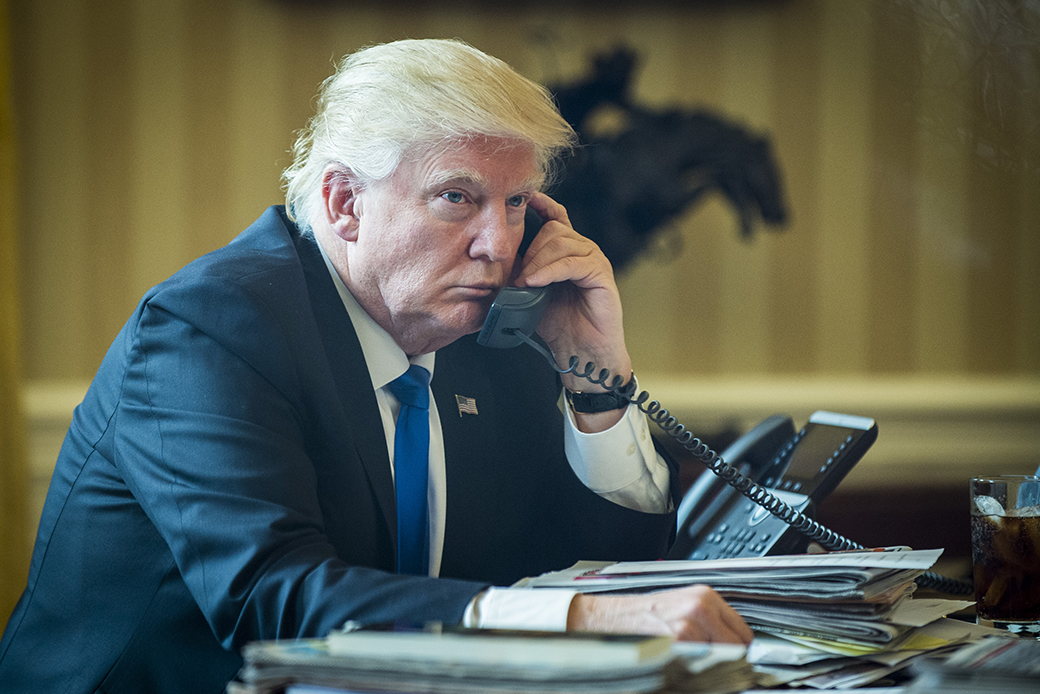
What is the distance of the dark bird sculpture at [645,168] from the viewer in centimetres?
248

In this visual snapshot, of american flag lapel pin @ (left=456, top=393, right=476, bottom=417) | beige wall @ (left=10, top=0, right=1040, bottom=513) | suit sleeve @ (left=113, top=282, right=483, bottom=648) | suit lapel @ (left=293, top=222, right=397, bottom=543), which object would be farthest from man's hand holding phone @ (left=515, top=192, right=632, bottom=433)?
beige wall @ (left=10, top=0, right=1040, bottom=513)

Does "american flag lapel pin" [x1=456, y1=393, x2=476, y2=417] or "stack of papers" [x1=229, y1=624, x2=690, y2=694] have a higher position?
"american flag lapel pin" [x1=456, y1=393, x2=476, y2=417]

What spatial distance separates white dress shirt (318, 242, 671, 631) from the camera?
1.15 m

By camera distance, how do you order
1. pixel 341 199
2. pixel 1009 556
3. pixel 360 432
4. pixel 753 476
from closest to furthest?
pixel 1009 556 < pixel 360 432 < pixel 341 199 < pixel 753 476

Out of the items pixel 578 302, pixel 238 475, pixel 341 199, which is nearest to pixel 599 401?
pixel 578 302

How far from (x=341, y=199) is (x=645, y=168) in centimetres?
152

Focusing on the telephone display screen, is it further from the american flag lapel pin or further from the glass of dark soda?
the american flag lapel pin

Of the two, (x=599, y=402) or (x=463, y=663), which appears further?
(x=599, y=402)

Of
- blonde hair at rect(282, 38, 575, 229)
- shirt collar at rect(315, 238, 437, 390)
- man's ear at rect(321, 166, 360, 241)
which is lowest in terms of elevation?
shirt collar at rect(315, 238, 437, 390)

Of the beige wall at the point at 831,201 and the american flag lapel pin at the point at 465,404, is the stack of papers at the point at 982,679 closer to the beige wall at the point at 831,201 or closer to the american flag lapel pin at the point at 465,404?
the american flag lapel pin at the point at 465,404

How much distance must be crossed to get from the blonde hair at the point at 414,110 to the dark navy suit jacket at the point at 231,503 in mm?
134

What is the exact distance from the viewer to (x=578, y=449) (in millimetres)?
1273

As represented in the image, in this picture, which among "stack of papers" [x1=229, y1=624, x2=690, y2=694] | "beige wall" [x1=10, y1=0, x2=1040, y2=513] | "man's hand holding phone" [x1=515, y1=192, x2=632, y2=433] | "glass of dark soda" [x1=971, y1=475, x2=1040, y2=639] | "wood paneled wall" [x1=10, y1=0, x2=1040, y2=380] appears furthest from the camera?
"beige wall" [x1=10, y1=0, x2=1040, y2=513]

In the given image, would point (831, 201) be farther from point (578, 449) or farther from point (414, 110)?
point (414, 110)
